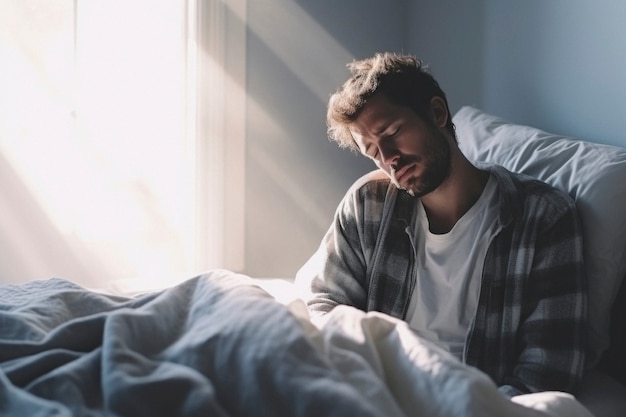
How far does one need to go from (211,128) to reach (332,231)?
0.82m

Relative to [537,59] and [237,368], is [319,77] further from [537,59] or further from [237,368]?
[237,368]

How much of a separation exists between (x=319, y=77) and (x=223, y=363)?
1.81 metres

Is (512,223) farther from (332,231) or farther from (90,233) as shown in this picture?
(90,233)

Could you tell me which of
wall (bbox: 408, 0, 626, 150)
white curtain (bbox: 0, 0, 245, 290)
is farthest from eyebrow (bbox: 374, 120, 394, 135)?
white curtain (bbox: 0, 0, 245, 290)

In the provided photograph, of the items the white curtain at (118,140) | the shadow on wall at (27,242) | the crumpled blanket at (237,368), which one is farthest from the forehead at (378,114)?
the shadow on wall at (27,242)

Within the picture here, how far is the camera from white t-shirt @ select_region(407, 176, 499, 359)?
1504mm

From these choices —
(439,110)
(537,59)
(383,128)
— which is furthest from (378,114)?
(537,59)

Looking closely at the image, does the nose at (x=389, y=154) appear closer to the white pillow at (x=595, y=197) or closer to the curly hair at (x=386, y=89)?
the curly hair at (x=386, y=89)

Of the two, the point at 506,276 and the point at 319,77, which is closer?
the point at 506,276

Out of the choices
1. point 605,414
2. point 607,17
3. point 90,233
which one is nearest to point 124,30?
point 90,233

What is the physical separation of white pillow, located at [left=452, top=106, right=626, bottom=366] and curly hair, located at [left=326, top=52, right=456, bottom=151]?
0.83 ft

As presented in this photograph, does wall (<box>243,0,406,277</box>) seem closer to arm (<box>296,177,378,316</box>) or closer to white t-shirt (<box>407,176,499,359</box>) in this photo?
arm (<box>296,177,378,316</box>)

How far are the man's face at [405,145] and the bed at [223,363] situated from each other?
0.53 m

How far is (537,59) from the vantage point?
6.52ft
